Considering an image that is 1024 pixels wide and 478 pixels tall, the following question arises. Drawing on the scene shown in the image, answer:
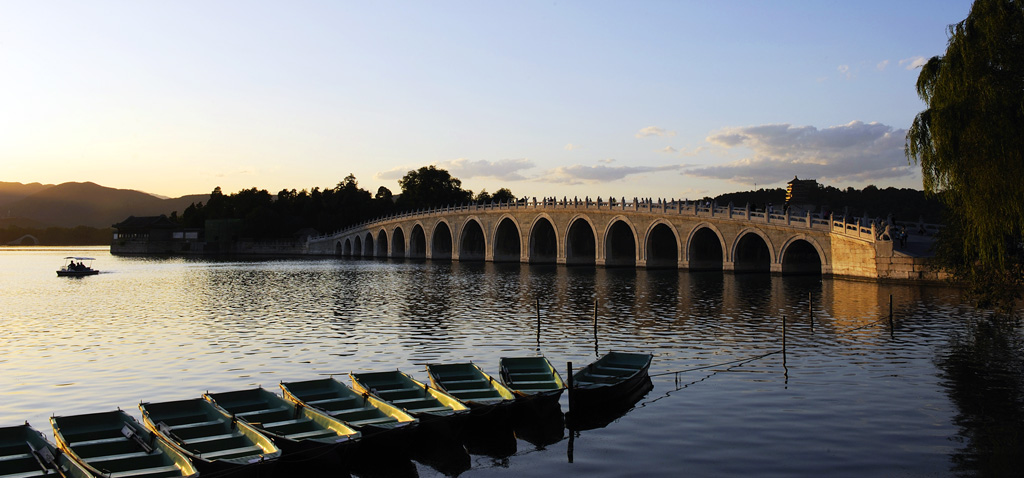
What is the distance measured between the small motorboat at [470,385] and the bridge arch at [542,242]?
63829 millimetres

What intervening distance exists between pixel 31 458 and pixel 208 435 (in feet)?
8.56

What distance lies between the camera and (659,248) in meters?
68.2

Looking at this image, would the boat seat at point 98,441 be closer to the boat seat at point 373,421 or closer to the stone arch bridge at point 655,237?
the boat seat at point 373,421

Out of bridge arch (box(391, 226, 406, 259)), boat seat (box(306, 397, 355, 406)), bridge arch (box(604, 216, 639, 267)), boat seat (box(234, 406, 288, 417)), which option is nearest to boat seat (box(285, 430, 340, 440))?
boat seat (box(234, 406, 288, 417))

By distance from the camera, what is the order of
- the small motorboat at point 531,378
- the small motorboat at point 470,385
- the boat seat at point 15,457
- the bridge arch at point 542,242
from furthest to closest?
the bridge arch at point 542,242 < the small motorboat at point 531,378 < the small motorboat at point 470,385 < the boat seat at point 15,457

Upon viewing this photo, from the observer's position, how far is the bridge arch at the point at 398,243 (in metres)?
119

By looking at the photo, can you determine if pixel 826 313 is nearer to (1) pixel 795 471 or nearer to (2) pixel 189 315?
(1) pixel 795 471

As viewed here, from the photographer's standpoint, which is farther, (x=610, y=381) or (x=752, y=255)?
(x=752, y=255)

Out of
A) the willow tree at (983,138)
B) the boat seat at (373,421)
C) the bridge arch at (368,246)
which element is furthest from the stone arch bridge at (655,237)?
the boat seat at (373,421)

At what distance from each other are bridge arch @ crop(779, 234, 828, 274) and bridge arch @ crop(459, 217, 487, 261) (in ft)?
157

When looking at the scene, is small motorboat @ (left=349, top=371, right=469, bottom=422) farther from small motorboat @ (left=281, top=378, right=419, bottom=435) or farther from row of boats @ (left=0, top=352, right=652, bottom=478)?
small motorboat @ (left=281, top=378, right=419, bottom=435)

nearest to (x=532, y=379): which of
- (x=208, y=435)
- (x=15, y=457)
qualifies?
(x=208, y=435)

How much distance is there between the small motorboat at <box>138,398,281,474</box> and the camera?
11.0 m

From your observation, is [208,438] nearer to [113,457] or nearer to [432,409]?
[113,457]
